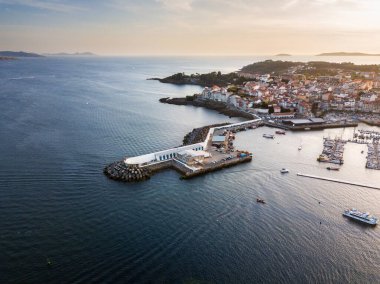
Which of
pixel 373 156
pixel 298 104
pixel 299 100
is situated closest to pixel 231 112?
pixel 298 104

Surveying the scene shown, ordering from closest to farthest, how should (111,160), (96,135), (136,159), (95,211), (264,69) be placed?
(95,211) → (136,159) → (111,160) → (96,135) → (264,69)

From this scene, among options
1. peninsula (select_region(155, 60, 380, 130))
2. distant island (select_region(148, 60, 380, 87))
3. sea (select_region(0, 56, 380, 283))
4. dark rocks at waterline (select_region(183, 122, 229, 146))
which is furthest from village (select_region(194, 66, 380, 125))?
distant island (select_region(148, 60, 380, 87))

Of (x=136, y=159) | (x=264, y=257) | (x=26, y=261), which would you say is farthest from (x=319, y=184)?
(x=26, y=261)

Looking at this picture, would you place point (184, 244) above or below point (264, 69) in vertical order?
below

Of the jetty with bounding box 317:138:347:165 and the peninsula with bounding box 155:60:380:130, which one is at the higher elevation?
the peninsula with bounding box 155:60:380:130

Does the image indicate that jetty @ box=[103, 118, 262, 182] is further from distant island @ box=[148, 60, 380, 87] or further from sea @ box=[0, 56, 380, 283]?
distant island @ box=[148, 60, 380, 87]

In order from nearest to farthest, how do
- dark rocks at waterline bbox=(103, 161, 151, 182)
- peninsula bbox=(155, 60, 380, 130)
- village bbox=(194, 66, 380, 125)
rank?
dark rocks at waterline bbox=(103, 161, 151, 182)
peninsula bbox=(155, 60, 380, 130)
village bbox=(194, 66, 380, 125)

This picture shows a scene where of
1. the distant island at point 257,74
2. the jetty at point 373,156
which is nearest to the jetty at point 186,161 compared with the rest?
the jetty at point 373,156

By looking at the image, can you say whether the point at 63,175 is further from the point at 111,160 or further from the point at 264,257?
the point at 264,257
